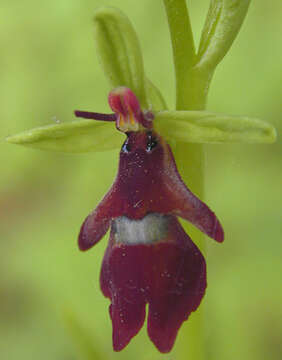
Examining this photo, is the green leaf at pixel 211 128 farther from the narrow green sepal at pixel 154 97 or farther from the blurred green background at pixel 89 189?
the blurred green background at pixel 89 189

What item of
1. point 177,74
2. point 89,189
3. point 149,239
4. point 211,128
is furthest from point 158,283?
point 89,189

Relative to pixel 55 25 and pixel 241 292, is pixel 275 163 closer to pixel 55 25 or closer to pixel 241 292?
pixel 241 292

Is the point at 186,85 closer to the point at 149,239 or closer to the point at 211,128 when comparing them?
the point at 211,128

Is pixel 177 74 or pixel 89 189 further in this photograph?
pixel 89 189

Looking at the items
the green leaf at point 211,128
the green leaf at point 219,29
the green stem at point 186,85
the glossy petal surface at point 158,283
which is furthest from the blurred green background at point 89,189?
the green leaf at point 219,29

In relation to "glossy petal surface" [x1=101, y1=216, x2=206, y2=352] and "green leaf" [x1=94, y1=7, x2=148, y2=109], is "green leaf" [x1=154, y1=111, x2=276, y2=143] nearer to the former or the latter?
"green leaf" [x1=94, y1=7, x2=148, y2=109]

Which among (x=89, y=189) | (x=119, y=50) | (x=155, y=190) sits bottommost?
(x=89, y=189)

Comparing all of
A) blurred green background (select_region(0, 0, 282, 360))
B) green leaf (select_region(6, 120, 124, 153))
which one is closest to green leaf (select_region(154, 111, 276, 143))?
green leaf (select_region(6, 120, 124, 153))
